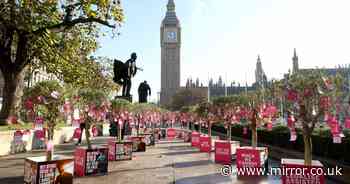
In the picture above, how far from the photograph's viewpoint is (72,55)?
20.1 m

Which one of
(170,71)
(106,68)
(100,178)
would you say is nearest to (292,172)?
(100,178)

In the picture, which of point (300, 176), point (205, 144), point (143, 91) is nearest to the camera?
point (300, 176)

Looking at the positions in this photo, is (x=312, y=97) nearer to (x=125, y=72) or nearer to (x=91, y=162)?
(x=91, y=162)

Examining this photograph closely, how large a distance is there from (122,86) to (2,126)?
9.62m

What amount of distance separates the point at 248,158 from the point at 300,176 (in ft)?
13.5

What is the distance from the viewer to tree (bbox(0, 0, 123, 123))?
16.5 m

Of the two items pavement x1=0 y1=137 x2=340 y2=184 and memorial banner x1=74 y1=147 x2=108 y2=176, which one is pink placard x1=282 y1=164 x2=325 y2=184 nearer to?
pavement x1=0 y1=137 x2=340 y2=184

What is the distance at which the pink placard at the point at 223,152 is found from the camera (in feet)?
45.4

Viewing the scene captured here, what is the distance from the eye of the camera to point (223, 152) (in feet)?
46.0

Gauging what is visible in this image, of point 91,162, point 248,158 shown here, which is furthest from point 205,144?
point 91,162

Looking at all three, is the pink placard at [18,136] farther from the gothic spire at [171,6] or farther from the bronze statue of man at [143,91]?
the gothic spire at [171,6]

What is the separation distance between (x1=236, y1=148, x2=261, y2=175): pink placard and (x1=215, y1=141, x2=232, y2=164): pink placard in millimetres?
2510

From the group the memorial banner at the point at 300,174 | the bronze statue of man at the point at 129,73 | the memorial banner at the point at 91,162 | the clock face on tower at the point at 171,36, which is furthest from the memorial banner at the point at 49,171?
the clock face on tower at the point at 171,36

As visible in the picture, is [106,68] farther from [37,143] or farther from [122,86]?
[37,143]
